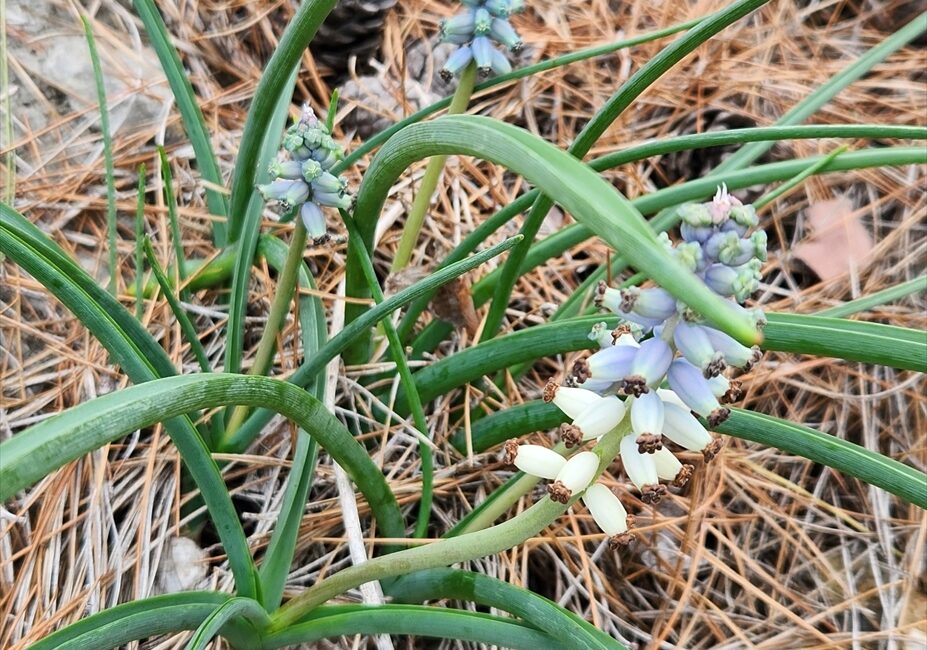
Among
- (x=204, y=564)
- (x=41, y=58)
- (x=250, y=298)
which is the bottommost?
(x=204, y=564)

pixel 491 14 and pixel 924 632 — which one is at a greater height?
pixel 491 14

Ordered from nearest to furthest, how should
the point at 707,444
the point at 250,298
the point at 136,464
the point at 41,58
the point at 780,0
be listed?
the point at 707,444 < the point at 136,464 < the point at 250,298 < the point at 41,58 < the point at 780,0

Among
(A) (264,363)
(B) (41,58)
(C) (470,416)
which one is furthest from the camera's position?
(B) (41,58)

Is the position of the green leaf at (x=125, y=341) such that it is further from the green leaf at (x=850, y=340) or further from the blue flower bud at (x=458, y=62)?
the green leaf at (x=850, y=340)

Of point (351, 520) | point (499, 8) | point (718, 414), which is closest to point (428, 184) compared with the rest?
point (499, 8)

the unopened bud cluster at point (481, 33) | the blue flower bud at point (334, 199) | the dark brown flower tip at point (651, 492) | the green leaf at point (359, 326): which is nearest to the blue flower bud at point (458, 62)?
the unopened bud cluster at point (481, 33)

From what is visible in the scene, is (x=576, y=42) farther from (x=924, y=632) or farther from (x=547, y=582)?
(x=924, y=632)

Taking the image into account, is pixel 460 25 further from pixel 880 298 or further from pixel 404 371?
pixel 880 298

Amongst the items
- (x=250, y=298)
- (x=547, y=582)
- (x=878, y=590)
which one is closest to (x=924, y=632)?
(x=878, y=590)
